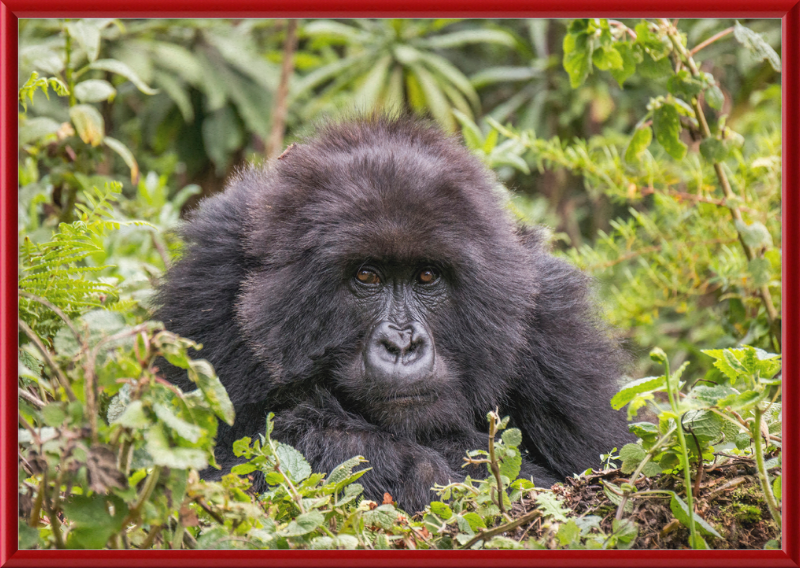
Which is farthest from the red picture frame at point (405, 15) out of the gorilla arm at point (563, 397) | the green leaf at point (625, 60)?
the gorilla arm at point (563, 397)

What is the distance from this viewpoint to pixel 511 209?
4.36 meters

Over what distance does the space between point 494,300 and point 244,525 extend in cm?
189

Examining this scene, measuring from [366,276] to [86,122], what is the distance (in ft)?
7.09

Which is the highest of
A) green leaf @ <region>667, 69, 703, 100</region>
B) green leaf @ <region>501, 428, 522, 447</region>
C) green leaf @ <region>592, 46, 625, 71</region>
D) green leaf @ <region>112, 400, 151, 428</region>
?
green leaf @ <region>592, 46, 625, 71</region>

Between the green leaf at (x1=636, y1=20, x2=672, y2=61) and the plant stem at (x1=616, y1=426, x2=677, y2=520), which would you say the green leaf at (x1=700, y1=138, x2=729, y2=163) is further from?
the plant stem at (x1=616, y1=426, x2=677, y2=520)

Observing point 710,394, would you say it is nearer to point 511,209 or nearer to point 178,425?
point 178,425

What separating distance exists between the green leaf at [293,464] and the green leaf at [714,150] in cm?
247

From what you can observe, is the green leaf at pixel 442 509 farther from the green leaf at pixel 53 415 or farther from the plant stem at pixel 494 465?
the green leaf at pixel 53 415

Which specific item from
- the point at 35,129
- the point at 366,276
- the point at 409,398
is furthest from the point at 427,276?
the point at 35,129

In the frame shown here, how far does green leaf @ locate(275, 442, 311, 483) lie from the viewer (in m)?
2.41

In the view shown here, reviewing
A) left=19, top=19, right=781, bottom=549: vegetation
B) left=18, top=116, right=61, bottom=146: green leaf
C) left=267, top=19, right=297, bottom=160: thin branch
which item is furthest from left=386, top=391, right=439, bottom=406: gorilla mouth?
left=267, top=19, right=297, bottom=160: thin branch

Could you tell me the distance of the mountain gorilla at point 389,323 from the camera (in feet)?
11.1

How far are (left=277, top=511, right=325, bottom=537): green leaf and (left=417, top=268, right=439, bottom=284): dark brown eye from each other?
1.66 m

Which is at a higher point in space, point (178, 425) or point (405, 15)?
point (405, 15)
